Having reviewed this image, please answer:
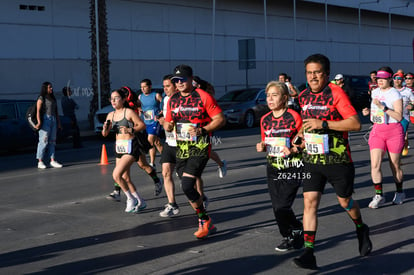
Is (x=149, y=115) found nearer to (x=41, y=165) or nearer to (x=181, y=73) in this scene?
(x=41, y=165)

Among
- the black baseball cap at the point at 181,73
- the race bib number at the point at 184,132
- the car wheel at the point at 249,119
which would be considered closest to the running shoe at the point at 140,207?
the race bib number at the point at 184,132

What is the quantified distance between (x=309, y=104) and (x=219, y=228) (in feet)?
7.21

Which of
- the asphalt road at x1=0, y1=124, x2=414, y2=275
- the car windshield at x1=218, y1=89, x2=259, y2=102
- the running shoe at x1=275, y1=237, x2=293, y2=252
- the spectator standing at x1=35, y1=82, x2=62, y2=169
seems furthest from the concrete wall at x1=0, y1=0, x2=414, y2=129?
the running shoe at x1=275, y1=237, x2=293, y2=252

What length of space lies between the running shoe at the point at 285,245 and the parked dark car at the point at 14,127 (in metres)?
11.0

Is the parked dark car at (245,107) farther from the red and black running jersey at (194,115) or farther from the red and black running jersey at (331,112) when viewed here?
the red and black running jersey at (331,112)

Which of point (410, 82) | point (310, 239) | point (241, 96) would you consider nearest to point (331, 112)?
point (310, 239)

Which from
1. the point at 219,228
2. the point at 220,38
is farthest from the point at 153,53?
the point at 219,228

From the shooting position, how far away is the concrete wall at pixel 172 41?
24703 millimetres

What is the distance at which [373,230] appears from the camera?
283 inches

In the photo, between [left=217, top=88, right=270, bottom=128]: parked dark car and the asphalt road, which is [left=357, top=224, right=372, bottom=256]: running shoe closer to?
the asphalt road

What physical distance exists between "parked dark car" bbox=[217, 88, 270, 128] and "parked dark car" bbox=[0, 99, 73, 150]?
9.04m

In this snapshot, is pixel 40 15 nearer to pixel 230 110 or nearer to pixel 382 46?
pixel 230 110

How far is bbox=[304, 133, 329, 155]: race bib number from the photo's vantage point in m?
5.83

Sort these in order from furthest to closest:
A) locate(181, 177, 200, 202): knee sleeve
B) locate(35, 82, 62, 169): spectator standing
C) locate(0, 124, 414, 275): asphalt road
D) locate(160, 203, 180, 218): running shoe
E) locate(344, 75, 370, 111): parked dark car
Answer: locate(344, 75, 370, 111): parked dark car
locate(35, 82, 62, 169): spectator standing
locate(160, 203, 180, 218): running shoe
locate(181, 177, 200, 202): knee sleeve
locate(0, 124, 414, 275): asphalt road
